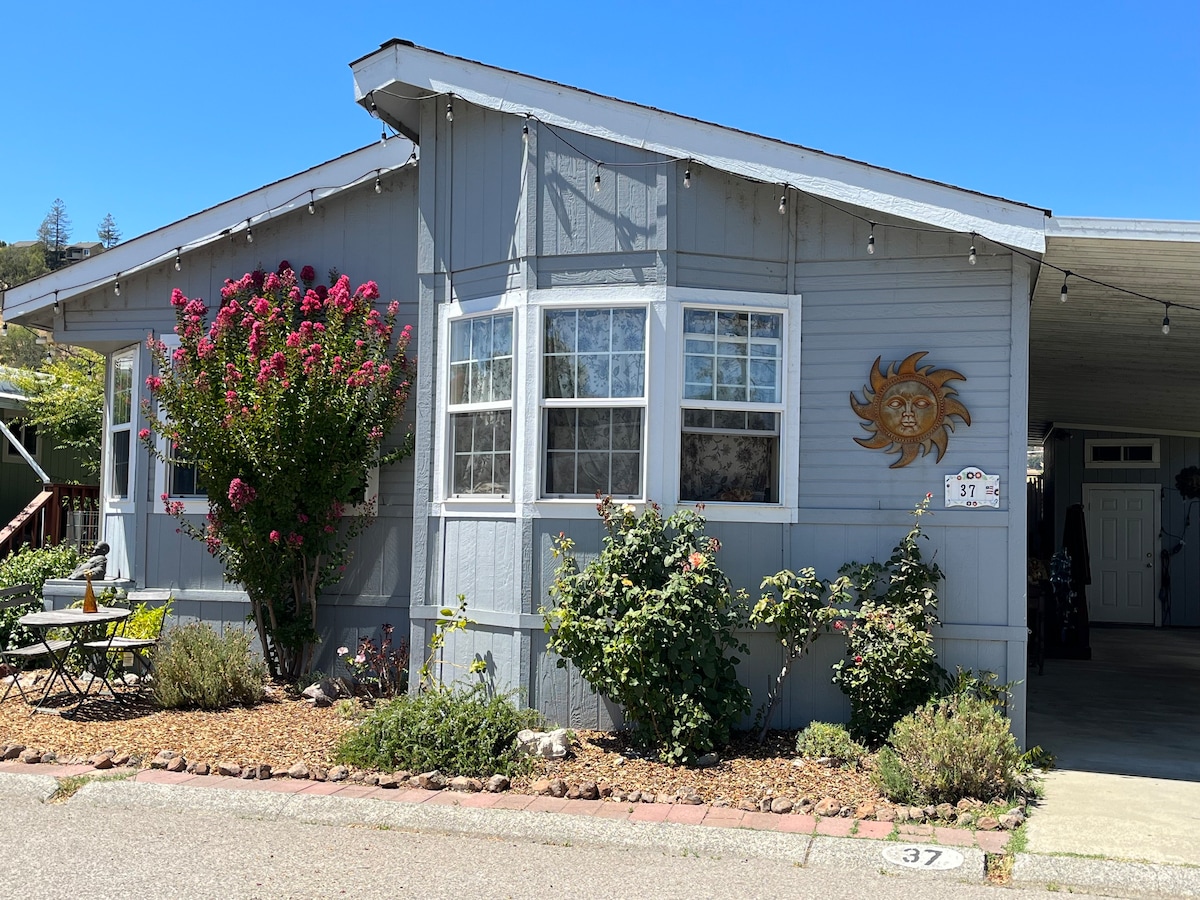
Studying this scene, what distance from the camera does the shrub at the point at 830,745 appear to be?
6.54 metres

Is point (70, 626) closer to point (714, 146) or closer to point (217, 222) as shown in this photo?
point (217, 222)

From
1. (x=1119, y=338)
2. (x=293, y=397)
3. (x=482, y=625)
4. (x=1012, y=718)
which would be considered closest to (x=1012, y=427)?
(x=1012, y=718)

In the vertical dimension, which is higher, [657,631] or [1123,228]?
[1123,228]

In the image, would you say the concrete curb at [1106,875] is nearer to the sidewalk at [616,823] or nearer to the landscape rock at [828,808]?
the sidewalk at [616,823]

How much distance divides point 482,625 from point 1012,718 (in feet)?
11.4

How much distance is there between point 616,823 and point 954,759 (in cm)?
182

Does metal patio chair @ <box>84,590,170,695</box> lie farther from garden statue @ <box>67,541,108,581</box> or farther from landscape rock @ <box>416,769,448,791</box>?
landscape rock @ <box>416,769,448,791</box>

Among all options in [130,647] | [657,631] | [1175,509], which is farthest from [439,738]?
[1175,509]

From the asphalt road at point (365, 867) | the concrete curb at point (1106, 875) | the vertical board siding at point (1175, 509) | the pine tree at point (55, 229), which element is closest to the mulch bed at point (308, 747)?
the asphalt road at point (365, 867)

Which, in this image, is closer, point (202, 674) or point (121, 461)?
point (202, 674)

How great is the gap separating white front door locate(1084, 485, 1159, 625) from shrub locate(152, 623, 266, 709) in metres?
12.6

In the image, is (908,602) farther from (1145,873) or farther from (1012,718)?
(1145,873)

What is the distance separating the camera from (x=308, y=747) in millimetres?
6973

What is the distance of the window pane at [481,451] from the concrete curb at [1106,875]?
4.07 m
